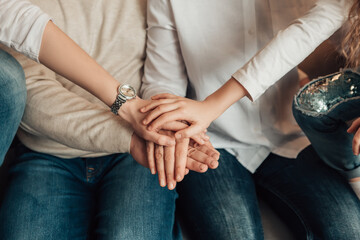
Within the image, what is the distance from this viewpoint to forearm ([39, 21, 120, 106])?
0.88 m

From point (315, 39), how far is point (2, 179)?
106cm

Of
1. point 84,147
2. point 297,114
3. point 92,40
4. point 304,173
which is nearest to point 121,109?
point 84,147

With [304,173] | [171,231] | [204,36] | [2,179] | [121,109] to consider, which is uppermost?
Answer: [204,36]

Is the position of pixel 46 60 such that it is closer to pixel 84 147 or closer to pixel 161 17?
pixel 84 147

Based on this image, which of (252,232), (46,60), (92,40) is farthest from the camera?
(92,40)

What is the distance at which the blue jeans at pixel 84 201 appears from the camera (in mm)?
935

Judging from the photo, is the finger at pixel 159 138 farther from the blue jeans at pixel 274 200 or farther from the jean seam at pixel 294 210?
the jean seam at pixel 294 210

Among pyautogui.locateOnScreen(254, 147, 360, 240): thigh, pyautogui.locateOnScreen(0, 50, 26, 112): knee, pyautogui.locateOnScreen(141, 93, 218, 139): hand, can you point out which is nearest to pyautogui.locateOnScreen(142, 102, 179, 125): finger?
pyautogui.locateOnScreen(141, 93, 218, 139): hand

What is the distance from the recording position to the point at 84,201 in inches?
41.0

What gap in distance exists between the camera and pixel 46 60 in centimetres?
90

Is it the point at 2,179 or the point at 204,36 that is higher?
the point at 204,36

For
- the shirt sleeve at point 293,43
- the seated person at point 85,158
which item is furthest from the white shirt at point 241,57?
the seated person at point 85,158

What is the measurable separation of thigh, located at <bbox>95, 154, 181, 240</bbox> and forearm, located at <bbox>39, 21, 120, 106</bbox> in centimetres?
23

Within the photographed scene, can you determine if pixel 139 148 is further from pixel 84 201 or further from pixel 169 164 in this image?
pixel 84 201
